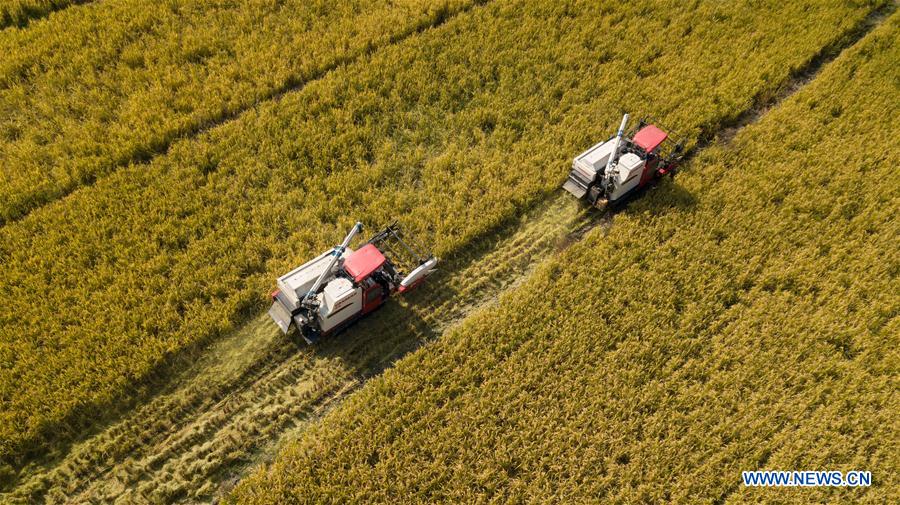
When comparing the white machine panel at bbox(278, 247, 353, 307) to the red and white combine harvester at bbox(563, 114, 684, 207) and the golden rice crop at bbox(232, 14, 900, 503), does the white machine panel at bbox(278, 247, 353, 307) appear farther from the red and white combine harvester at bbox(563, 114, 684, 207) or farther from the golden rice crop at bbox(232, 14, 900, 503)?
the red and white combine harvester at bbox(563, 114, 684, 207)

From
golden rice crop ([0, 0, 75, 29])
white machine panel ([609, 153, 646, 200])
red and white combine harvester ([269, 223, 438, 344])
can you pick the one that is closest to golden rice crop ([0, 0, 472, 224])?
golden rice crop ([0, 0, 75, 29])

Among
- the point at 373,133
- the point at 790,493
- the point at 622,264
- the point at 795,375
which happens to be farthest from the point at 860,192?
the point at 373,133

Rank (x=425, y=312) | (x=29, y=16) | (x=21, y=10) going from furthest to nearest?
(x=29, y=16)
(x=21, y=10)
(x=425, y=312)

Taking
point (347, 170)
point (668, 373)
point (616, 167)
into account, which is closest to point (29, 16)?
point (347, 170)

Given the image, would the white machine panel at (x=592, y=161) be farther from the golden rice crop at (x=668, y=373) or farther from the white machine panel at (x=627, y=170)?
the golden rice crop at (x=668, y=373)

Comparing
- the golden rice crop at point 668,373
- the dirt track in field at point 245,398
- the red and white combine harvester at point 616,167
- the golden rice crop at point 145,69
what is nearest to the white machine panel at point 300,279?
the dirt track in field at point 245,398

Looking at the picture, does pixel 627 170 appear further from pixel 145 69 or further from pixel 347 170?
pixel 145 69
